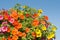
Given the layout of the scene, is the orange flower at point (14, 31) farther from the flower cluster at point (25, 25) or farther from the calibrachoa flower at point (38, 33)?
the calibrachoa flower at point (38, 33)

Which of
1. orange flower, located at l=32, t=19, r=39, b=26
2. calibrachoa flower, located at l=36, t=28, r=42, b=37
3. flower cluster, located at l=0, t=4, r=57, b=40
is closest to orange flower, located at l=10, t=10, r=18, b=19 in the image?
flower cluster, located at l=0, t=4, r=57, b=40

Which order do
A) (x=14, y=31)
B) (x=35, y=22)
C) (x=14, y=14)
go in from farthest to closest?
(x=35, y=22) → (x=14, y=14) → (x=14, y=31)

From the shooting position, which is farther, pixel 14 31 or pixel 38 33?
pixel 38 33

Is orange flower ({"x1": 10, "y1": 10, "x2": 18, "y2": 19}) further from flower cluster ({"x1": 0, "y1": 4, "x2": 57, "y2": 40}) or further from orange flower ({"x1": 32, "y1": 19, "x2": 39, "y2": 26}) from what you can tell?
orange flower ({"x1": 32, "y1": 19, "x2": 39, "y2": 26})

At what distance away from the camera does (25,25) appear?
267 inches

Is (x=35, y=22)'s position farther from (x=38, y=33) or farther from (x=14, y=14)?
(x=14, y=14)

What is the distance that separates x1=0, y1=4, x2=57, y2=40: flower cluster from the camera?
6.55m

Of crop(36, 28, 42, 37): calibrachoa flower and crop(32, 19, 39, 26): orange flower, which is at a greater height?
crop(32, 19, 39, 26): orange flower

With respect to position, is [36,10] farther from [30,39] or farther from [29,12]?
[30,39]

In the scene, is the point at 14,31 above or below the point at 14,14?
below

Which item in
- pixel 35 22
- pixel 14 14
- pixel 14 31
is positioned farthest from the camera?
pixel 35 22

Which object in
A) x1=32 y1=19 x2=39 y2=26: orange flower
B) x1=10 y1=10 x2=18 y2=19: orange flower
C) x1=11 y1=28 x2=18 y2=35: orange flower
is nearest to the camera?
x1=11 y1=28 x2=18 y2=35: orange flower

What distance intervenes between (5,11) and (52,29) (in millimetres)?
1346

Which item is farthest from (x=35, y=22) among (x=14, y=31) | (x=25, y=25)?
(x=14, y=31)
